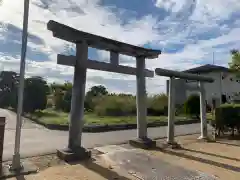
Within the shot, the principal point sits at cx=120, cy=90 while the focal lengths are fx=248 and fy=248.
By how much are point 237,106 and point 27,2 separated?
10.1 m

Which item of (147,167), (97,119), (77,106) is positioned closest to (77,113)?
(77,106)

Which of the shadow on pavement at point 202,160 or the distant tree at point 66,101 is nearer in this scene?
the shadow on pavement at point 202,160

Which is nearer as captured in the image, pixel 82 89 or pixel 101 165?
pixel 101 165

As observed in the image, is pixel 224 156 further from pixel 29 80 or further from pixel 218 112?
pixel 29 80

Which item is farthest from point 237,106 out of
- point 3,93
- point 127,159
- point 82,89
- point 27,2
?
point 3,93

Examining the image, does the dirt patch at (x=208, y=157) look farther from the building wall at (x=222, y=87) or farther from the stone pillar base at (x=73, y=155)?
the building wall at (x=222, y=87)

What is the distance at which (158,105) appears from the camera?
894 inches

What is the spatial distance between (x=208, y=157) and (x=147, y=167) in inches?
96.0

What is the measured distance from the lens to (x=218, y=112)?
1196 centimetres

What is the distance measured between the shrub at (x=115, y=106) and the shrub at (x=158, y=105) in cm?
229

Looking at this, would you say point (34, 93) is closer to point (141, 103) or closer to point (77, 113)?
point (141, 103)

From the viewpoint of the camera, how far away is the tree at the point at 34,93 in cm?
2141

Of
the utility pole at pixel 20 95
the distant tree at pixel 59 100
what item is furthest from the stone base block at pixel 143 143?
the distant tree at pixel 59 100

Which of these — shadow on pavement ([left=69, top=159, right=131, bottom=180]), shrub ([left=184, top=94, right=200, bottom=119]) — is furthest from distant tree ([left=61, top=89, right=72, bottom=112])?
shadow on pavement ([left=69, top=159, right=131, bottom=180])
